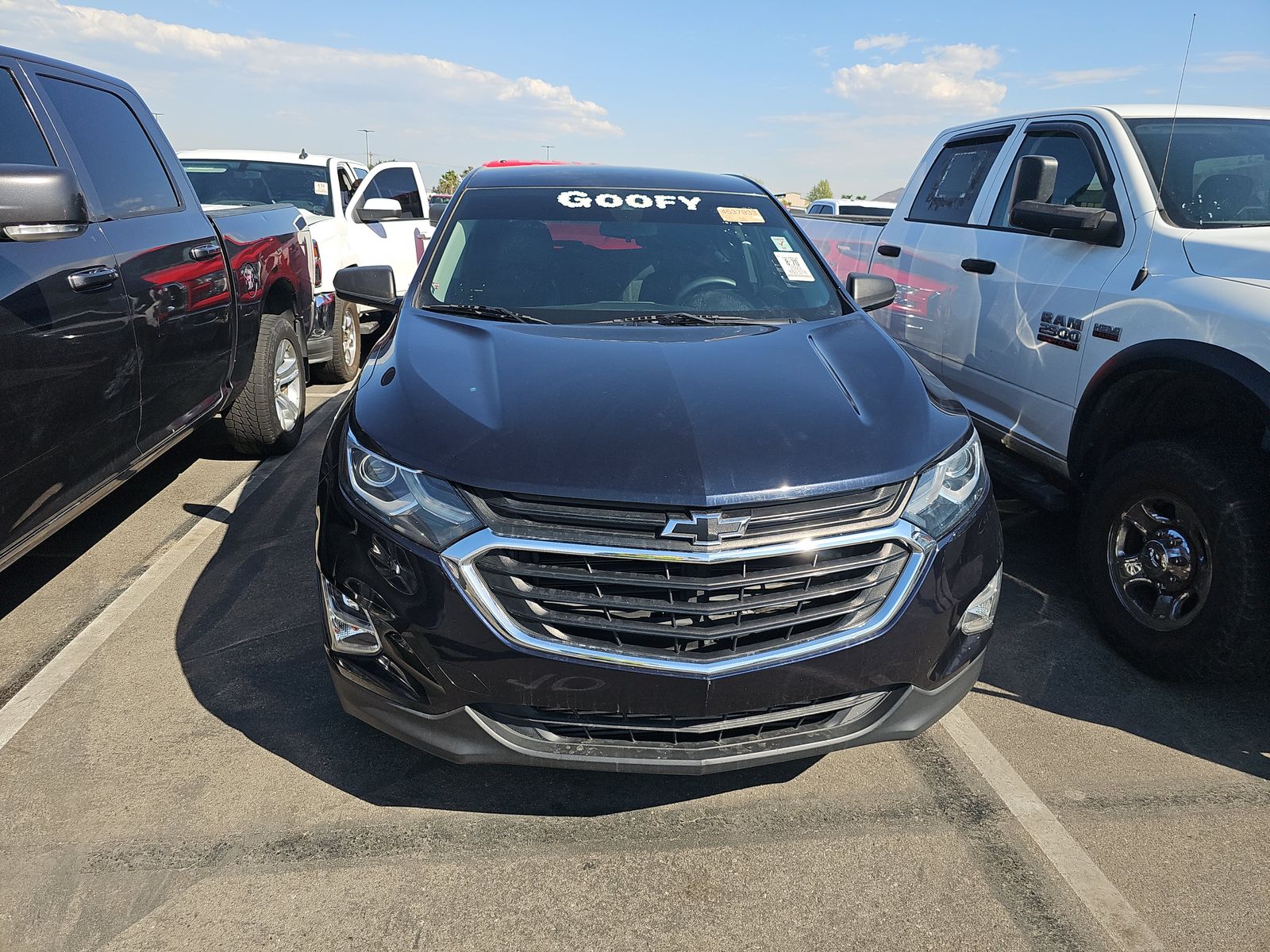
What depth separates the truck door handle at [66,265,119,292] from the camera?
3096mm

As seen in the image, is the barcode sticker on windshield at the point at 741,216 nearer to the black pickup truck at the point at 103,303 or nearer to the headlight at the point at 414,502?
the headlight at the point at 414,502

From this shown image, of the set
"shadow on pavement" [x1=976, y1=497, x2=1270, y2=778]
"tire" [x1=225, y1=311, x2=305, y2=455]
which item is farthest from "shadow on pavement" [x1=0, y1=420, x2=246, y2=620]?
"shadow on pavement" [x1=976, y1=497, x2=1270, y2=778]

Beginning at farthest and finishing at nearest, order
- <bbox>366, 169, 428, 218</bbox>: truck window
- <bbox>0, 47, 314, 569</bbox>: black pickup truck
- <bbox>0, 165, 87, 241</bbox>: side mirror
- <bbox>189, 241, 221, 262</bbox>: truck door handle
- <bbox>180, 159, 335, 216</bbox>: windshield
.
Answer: <bbox>366, 169, 428, 218</bbox>: truck window, <bbox>180, 159, 335, 216</bbox>: windshield, <bbox>189, 241, 221, 262</bbox>: truck door handle, <bbox>0, 47, 314, 569</bbox>: black pickup truck, <bbox>0, 165, 87, 241</bbox>: side mirror

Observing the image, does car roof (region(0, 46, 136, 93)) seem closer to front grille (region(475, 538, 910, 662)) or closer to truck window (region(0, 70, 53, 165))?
truck window (region(0, 70, 53, 165))

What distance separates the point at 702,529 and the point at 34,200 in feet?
6.96

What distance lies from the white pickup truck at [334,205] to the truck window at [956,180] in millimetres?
4261

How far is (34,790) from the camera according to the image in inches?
101

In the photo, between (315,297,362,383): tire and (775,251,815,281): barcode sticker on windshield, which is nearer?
(775,251,815,281): barcode sticker on windshield

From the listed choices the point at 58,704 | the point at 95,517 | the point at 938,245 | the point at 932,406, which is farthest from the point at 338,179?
the point at 932,406

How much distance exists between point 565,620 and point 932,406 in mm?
1269

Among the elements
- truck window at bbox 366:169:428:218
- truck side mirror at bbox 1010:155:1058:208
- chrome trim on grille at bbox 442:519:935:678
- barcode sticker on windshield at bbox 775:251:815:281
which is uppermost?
truck side mirror at bbox 1010:155:1058:208

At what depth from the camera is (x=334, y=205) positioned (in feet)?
28.8

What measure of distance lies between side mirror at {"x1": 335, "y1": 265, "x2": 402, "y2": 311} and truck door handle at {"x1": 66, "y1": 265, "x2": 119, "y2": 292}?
79 centimetres

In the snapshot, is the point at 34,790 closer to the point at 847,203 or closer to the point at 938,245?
the point at 938,245
